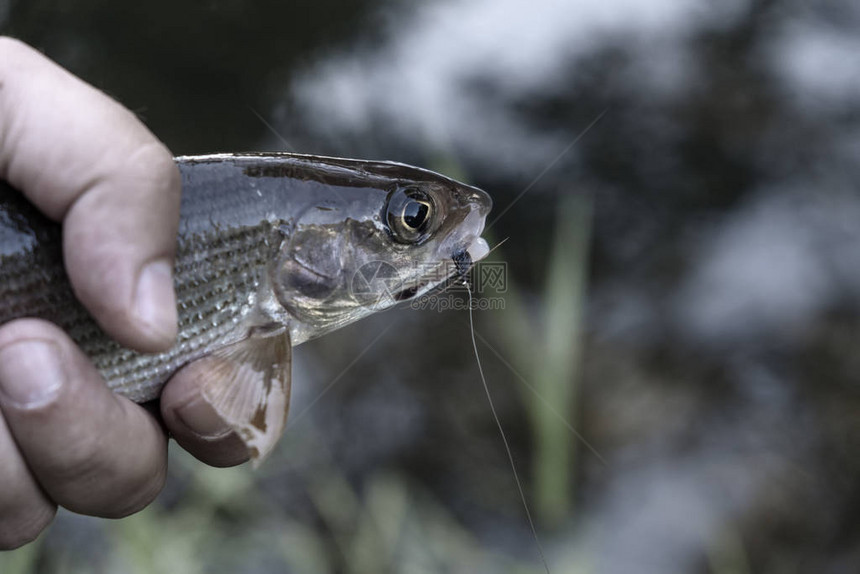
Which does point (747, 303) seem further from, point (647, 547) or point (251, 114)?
point (251, 114)

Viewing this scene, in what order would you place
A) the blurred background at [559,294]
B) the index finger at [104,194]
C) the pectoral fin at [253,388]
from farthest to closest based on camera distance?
the blurred background at [559,294] < the pectoral fin at [253,388] < the index finger at [104,194]

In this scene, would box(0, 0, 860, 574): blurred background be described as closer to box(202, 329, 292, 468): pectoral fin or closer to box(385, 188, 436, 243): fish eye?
box(202, 329, 292, 468): pectoral fin

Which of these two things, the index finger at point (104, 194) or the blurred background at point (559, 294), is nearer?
the index finger at point (104, 194)

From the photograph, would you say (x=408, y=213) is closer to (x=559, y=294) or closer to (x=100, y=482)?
(x=100, y=482)

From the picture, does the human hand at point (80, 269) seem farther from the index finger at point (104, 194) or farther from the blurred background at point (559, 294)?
the blurred background at point (559, 294)

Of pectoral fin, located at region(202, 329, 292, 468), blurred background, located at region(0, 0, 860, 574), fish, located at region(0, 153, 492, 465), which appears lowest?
A: blurred background, located at region(0, 0, 860, 574)

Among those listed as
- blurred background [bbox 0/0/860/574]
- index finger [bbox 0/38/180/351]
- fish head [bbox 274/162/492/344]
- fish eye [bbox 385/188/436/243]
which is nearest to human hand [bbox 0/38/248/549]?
index finger [bbox 0/38/180/351]

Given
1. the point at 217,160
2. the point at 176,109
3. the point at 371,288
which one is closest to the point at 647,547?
the point at 371,288

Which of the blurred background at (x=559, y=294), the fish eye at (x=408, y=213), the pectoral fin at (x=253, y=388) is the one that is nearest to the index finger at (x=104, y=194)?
the pectoral fin at (x=253, y=388)
